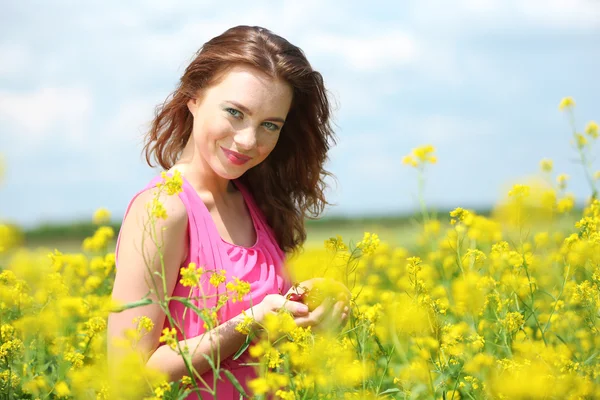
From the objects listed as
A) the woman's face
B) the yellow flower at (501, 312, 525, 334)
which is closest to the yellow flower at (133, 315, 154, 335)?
the woman's face

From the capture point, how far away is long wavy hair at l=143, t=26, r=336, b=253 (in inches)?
93.6

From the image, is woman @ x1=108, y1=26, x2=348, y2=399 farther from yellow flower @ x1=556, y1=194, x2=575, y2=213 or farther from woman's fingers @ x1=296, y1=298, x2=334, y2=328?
yellow flower @ x1=556, y1=194, x2=575, y2=213

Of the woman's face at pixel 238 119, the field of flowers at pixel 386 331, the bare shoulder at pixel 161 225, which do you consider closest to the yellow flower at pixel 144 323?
the field of flowers at pixel 386 331

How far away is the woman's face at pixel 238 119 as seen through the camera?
2.23 meters

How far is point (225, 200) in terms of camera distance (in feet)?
8.31

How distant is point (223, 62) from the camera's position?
2357 mm

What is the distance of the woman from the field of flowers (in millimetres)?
71

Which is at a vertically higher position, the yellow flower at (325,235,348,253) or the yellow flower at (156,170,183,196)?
the yellow flower at (156,170,183,196)

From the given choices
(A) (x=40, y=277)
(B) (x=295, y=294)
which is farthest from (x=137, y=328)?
(A) (x=40, y=277)

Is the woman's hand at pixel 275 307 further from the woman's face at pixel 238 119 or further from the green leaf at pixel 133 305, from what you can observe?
the woman's face at pixel 238 119

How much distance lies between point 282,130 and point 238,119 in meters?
0.54

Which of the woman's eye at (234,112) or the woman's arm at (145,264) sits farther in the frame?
the woman's eye at (234,112)

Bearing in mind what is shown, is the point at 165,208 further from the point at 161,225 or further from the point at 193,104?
the point at 193,104

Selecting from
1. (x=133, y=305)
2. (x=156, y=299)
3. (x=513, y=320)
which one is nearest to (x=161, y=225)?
(x=156, y=299)
